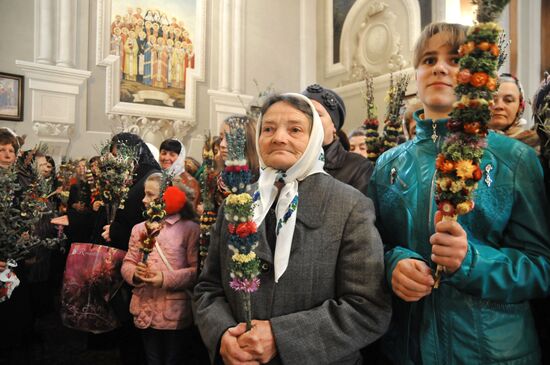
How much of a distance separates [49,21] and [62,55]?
2.08ft

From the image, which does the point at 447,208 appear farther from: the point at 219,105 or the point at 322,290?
the point at 219,105

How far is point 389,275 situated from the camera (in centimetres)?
136

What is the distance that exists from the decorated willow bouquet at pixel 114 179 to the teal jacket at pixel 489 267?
2113 mm

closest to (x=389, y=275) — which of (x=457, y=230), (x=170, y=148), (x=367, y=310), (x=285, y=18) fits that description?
(x=367, y=310)

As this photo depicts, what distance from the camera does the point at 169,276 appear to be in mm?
2496

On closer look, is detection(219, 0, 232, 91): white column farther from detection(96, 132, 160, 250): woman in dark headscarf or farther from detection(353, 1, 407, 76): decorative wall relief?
detection(96, 132, 160, 250): woman in dark headscarf

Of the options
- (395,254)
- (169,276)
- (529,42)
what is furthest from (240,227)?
(529,42)

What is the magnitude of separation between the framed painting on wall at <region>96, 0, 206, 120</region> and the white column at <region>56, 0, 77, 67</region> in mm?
479

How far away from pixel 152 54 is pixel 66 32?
1.66 metres

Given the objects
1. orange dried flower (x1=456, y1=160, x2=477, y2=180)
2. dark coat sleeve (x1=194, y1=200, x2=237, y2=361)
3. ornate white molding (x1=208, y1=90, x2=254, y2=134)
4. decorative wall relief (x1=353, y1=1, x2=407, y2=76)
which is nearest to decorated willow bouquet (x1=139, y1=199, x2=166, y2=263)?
dark coat sleeve (x1=194, y1=200, x2=237, y2=361)

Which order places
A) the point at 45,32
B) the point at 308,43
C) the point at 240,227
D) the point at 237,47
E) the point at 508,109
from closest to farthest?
the point at 240,227
the point at 508,109
the point at 45,32
the point at 237,47
the point at 308,43

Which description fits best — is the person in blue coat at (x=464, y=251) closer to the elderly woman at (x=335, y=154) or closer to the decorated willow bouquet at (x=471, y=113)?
the decorated willow bouquet at (x=471, y=113)

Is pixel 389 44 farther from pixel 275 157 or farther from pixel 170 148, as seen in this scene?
pixel 275 157

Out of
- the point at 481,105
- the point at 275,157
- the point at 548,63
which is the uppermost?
the point at 548,63
